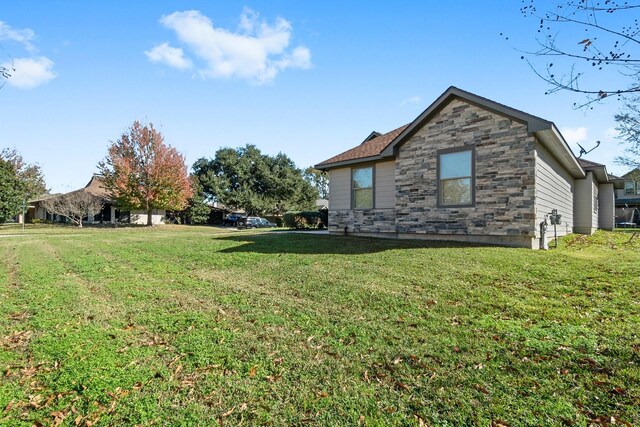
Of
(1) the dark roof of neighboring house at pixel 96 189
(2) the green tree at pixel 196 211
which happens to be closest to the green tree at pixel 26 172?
(1) the dark roof of neighboring house at pixel 96 189

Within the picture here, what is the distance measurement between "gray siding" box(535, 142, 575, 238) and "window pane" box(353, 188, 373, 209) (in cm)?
520

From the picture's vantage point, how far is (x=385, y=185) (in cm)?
1184

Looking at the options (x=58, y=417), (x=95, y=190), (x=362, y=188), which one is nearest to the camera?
(x=58, y=417)

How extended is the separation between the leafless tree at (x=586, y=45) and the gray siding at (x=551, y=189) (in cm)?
639

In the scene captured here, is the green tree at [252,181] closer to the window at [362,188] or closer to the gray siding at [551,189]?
the window at [362,188]

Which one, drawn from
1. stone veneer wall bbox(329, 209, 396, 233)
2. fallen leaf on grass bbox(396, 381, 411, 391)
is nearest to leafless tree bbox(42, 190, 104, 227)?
stone veneer wall bbox(329, 209, 396, 233)

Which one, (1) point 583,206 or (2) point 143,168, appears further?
(2) point 143,168

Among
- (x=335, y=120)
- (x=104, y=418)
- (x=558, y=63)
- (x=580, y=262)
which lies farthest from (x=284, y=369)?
(x=335, y=120)

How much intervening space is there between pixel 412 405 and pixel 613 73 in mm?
3627

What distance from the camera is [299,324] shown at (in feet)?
13.8

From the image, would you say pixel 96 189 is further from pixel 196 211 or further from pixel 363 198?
pixel 363 198

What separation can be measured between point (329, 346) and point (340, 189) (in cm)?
989

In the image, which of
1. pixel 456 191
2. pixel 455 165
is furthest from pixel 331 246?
pixel 455 165

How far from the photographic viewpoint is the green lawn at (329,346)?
2.54 m
